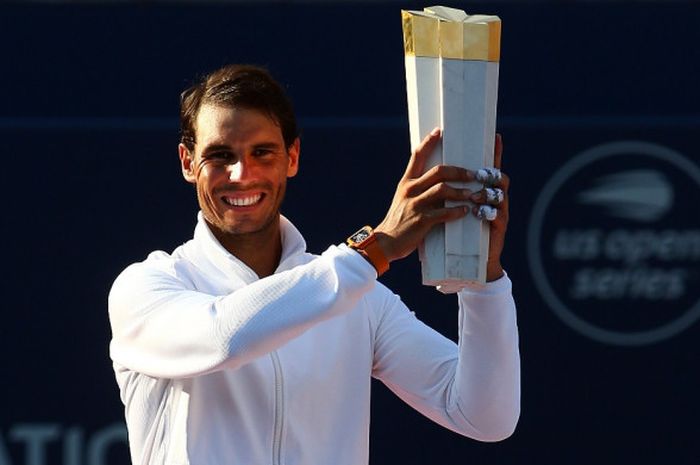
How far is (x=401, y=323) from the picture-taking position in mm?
2598

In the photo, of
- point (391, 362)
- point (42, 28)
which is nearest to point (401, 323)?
point (391, 362)

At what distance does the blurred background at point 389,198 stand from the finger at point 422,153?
83.5 inches

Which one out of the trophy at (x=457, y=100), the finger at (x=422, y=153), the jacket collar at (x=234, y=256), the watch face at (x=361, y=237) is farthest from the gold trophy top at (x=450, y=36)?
the jacket collar at (x=234, y=256)

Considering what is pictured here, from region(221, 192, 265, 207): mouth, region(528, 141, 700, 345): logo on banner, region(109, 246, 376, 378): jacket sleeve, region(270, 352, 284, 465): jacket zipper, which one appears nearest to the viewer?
region(109, 246, 376, 378): jacket sleeve

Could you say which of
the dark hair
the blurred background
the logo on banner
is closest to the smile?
the dark hair

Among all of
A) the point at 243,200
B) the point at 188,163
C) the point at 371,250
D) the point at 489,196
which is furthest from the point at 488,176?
the point at 188,163

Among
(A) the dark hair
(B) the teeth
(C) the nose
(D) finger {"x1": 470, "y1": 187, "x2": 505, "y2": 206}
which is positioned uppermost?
(A) the dark hair

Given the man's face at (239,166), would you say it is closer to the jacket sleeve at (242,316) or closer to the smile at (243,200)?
the smile at (243,200)

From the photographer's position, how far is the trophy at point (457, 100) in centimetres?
226

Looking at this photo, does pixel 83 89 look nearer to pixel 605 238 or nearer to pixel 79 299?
pixel 79 299

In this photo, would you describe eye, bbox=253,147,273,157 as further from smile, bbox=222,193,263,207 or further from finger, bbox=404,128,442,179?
finger, bbox=404,128,442,179

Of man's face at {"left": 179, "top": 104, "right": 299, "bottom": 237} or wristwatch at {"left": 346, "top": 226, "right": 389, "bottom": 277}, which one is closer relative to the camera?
wristwatch at {"left": 346, "top": 226, "right": 389, "bottom": 277}

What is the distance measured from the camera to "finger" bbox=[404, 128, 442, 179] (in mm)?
2283

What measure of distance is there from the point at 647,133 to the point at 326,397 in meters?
2.19
